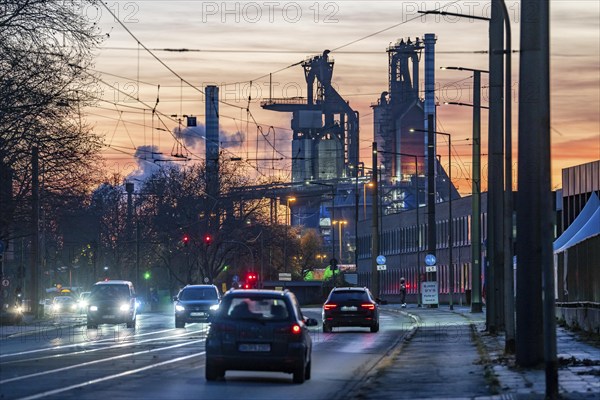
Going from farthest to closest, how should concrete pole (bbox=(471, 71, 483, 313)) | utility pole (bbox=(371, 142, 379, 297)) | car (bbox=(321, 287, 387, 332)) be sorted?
utility pole (bbox=(371, 142, 379, 297)) → concrete pole (bbox=(471, 71, 483, 313)) → car (bbox=(321, 287, 387, 332))

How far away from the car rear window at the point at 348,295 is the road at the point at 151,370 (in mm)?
4127

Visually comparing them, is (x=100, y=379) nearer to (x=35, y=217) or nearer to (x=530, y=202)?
(x=530, y=202)

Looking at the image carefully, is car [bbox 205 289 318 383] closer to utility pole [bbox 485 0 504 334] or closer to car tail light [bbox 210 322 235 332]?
car tail light [bbox 210 322 235 332]

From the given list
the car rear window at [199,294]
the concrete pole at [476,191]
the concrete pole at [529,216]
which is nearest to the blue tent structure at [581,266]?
the concrete pole at [476,191]

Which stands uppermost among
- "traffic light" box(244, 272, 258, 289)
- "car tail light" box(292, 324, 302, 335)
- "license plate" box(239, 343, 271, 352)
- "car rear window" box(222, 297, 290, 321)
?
"traffic light" box(244, 272, 258, 289)

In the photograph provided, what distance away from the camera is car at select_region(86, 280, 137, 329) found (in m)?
53.3

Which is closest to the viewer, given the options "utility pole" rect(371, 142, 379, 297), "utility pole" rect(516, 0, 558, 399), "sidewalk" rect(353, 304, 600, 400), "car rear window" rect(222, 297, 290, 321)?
"sidewalk" rect(353, 304, 600, 400)

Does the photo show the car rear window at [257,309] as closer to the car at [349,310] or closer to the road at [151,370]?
the road at [151,370]

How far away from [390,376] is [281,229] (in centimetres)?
10357

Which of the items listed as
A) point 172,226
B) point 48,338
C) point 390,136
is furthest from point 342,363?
point 390,136

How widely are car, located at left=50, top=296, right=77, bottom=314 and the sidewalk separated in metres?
66.0

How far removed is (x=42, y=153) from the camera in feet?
173

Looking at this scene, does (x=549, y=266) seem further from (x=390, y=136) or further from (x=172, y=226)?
(x=390, y=136)

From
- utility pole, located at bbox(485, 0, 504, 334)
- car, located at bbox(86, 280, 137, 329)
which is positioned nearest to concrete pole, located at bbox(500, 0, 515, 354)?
utility pole, located at bbox(485, 0, 504, 334)
